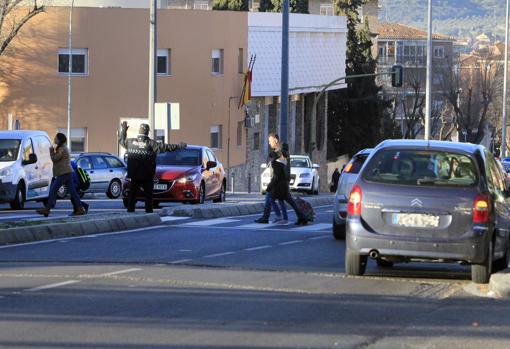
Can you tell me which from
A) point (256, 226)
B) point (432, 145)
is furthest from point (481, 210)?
point (256, 226)

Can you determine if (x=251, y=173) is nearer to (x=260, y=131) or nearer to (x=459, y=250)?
(x=260, y=131)

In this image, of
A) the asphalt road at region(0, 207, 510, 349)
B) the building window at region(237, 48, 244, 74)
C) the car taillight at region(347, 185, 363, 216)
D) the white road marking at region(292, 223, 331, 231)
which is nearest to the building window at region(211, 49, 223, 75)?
the building window at region(237, 48, 244, 74)

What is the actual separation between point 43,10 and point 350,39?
34.6 m

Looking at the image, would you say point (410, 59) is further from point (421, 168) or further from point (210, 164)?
point (421, 168)

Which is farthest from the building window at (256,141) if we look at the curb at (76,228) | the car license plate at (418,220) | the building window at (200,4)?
the car license plate at (418,220)

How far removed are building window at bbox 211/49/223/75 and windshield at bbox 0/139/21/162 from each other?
95.4ft

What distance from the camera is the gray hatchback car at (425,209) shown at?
1291cm

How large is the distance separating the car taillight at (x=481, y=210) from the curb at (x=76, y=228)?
7611 millimetres

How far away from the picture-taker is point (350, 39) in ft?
260

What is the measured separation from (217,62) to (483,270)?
43240mm

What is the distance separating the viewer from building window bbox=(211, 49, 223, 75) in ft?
181

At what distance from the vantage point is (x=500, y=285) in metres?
12.4

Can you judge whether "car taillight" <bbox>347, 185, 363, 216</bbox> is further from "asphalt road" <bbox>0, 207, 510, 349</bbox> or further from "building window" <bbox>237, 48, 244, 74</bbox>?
"building window" <bbox>237, 48, 244, 74</bbox>

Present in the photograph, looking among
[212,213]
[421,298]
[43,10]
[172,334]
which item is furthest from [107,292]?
[43,10]
